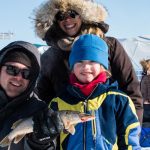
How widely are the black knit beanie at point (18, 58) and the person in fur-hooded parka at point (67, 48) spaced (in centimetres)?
65

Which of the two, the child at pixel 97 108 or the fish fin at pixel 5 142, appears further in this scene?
the child at pixel 97 108

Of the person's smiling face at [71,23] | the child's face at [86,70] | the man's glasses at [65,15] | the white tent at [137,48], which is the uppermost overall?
the man's glasses at [65,15]

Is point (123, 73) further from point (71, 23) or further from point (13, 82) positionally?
point (13, 82)

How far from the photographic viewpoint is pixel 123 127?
9.75 ft

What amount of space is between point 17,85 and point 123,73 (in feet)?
3.47

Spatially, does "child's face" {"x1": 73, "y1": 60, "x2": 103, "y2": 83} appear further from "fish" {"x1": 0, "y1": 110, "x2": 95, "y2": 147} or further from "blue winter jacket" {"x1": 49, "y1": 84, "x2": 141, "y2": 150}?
"fish" {"x1": 0, "y1": 110, "x2": 95, "y2": 147}

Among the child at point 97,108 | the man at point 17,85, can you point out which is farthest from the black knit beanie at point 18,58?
the child at point 97,108

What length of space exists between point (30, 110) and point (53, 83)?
86cm

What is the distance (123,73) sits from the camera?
359 cm

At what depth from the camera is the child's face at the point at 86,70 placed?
308 cm

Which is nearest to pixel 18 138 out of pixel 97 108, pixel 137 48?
pixel 97 108

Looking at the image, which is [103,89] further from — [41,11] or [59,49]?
[41,11]

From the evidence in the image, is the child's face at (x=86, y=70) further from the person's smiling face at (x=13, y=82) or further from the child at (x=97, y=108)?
the person's smiling face at (x=13, y=82)

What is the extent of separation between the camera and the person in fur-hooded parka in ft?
11.8
